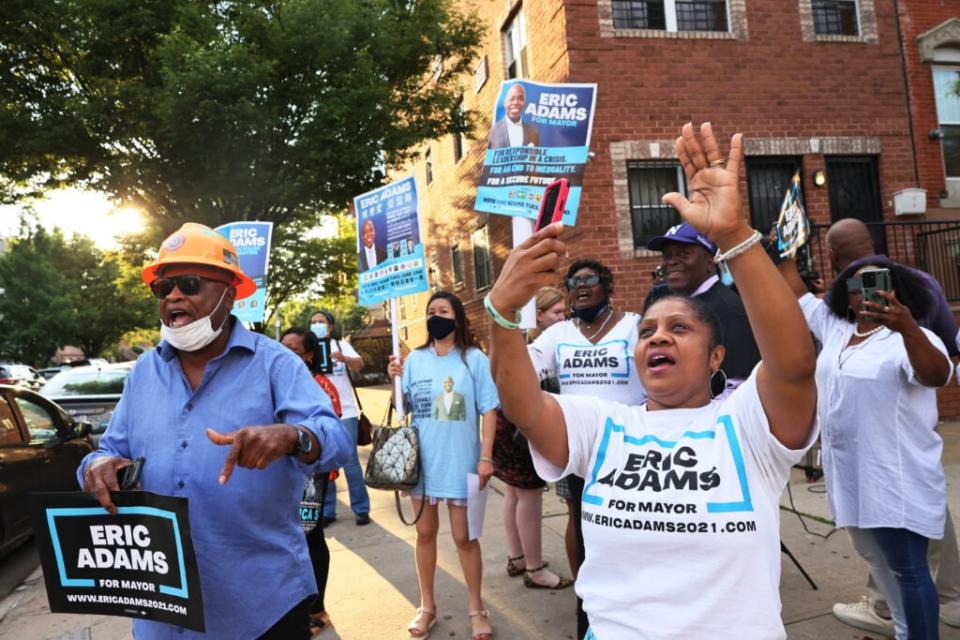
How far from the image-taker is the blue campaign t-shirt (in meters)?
3.72

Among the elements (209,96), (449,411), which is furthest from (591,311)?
(209,96)

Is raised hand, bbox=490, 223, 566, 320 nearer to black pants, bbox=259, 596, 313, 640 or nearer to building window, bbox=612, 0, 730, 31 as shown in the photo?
black pants, bbox=259, 596, 313, 640

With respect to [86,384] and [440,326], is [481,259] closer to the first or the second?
[86,384]

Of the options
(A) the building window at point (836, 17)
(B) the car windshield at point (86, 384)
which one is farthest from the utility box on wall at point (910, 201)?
(B) the car windshield at point (86, 384)

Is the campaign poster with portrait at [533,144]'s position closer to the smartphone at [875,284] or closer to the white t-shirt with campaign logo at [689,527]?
the smartphone at [875,284]

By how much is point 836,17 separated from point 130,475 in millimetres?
12338

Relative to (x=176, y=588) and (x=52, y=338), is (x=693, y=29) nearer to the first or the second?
(x=176, y=588)

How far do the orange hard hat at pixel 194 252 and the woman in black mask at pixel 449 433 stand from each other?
165 cm

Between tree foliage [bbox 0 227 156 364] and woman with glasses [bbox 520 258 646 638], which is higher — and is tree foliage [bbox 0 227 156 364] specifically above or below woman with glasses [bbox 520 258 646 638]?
above

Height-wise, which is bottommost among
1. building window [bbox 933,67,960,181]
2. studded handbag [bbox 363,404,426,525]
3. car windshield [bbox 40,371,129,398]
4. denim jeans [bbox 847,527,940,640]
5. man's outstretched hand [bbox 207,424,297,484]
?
denim jeans [bbox 847,527,940,640]

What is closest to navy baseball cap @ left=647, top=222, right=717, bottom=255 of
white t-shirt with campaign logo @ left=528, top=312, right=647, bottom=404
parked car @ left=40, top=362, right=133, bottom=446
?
white t-shirt with campaign logo @ left=528, top=312, right=647, bottom=404

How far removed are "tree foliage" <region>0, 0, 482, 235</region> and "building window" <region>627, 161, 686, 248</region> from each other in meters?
4.47

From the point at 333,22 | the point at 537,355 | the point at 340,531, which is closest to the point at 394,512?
the point at 340,531

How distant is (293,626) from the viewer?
2.21m
